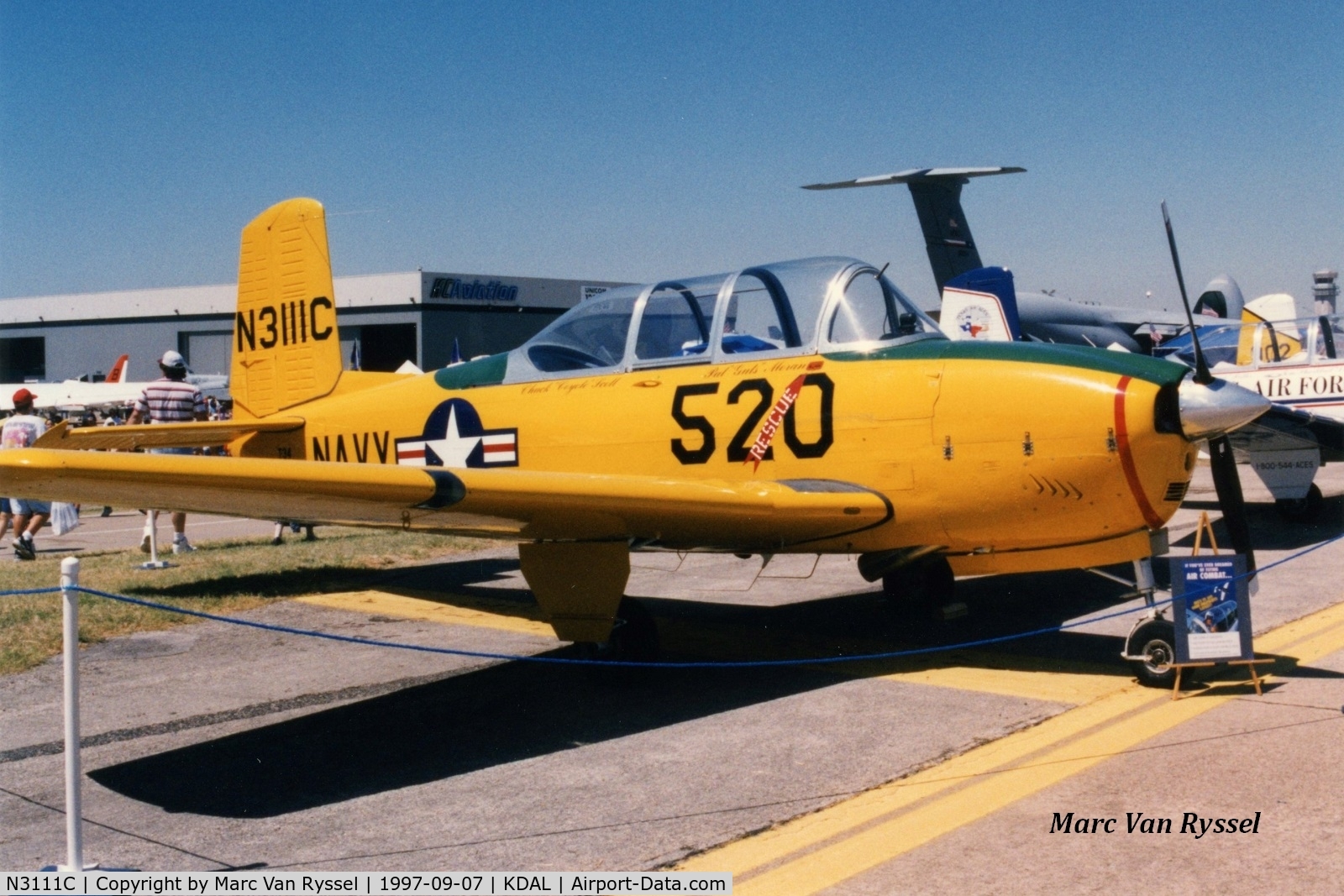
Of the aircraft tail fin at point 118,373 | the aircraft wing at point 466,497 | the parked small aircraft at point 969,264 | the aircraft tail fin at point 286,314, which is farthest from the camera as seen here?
the aircraft tail fin at point 118,373

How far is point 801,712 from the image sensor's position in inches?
224

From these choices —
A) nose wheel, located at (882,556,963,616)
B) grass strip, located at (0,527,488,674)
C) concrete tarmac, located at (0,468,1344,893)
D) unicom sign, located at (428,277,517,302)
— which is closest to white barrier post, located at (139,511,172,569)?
grass strip, located at (0,527,488,674)

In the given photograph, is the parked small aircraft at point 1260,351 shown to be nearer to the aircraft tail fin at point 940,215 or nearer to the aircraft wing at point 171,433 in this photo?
the aircraft tail fin at point 940,215

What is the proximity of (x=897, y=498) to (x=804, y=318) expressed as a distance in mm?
1209

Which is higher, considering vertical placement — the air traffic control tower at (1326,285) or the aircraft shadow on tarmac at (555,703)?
the air traffic control tower at (1326,285)

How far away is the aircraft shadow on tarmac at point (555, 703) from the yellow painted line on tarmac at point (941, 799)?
964mm

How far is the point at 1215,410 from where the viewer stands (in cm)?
544

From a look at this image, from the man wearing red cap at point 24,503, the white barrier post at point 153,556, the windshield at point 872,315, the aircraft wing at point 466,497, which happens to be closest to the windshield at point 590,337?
the aircraft wing at point 466,497

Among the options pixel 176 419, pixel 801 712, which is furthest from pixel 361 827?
pixel 176 419

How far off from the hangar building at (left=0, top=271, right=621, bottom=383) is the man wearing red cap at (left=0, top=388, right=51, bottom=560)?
34953 millimetres

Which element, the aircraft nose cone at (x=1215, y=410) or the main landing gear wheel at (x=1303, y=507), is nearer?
the aircraft nose cone at (x=1215, y=410)

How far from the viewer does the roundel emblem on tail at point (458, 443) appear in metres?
7.52

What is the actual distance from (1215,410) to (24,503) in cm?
1090

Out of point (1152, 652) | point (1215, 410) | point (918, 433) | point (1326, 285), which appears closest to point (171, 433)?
point (918, 433)
